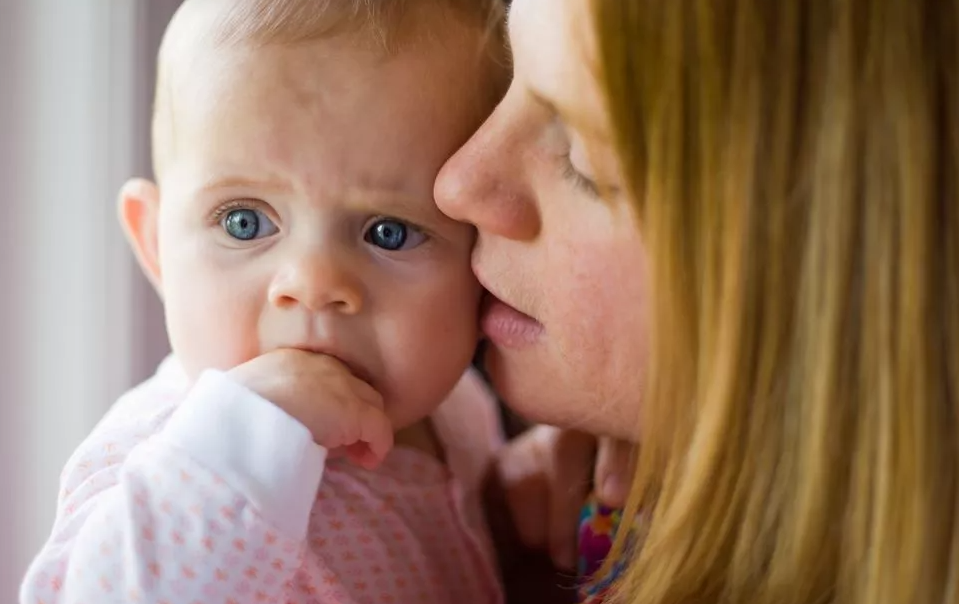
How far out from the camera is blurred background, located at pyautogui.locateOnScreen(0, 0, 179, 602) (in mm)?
1128

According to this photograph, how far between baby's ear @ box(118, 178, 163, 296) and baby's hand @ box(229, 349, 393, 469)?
26 cm

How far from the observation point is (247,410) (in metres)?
0.82

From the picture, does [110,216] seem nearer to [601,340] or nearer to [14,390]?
[14,390]

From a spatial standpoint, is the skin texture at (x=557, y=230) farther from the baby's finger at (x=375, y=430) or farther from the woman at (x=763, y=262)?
the baby's finger at (x=375, y=430)

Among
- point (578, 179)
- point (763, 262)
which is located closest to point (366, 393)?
point (578, 179)

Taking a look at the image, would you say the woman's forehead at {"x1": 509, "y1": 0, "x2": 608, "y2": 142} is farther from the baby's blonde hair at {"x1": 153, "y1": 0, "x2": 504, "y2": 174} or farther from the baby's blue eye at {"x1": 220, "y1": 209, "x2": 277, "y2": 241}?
the baby's blue eye at {"x1": 220, "y1": 209, "x2": 277, "y2": 241}

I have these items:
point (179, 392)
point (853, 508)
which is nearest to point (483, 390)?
point (179, 392)

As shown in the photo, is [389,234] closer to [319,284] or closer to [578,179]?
[319,284]

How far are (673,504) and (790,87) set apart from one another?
32 cm

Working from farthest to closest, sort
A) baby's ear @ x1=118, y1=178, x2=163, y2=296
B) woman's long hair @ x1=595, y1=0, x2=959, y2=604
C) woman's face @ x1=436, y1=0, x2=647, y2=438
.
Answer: baby's ear @ x1=118, y1=178, x2=163, y2=296 < woman's face @ x1=436, y1=0, x2=647, y2=438 < woman's long hair @ x1=595, y1=0, x2=959, y2=604

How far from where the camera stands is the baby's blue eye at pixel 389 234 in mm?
924

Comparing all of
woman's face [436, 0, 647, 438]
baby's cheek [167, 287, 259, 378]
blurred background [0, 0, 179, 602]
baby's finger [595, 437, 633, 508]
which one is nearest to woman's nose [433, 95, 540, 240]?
woman's face [436, 0, 647, 438]

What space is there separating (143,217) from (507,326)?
42 cm

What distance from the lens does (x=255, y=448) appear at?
0.81 m
